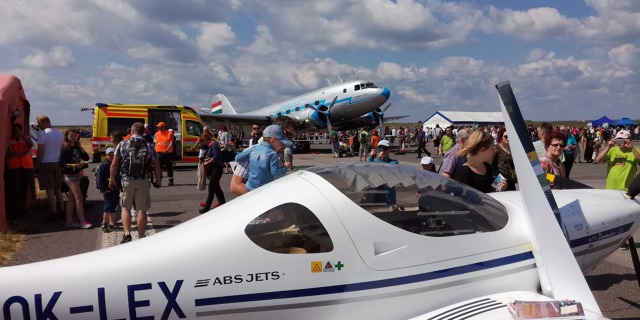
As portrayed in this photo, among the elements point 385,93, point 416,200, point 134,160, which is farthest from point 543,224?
point 385,93

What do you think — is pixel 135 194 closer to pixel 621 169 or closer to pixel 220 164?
pixel 220 164

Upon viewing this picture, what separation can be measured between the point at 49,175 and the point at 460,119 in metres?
45.4

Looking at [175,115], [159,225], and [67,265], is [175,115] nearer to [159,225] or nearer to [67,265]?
[159,225]

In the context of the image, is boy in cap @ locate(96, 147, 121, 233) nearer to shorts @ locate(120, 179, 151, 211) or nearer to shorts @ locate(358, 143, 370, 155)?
shorts @ locate(120, 179, 151, 211)

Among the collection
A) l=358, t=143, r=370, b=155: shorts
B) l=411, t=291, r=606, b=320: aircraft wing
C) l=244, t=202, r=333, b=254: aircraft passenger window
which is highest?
l=358, t=143, r=370, b=155: shorts

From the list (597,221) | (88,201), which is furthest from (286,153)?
(88,201)

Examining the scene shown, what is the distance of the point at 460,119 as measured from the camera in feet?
162

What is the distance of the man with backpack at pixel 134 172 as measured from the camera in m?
6.32

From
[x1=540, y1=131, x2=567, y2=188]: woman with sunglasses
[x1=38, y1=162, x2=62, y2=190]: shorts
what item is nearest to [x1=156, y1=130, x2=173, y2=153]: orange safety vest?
[x1=38, y1=162, x2=62, y2=190]: shorts

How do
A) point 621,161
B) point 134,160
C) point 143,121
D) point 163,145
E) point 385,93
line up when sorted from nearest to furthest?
point 134,160
point 621,161
point 163,145
point 143,121
point 385,93

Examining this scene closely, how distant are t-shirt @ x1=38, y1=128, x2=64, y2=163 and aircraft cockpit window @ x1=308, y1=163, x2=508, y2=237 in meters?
6.90

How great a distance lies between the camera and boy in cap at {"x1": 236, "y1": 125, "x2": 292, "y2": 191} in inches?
211

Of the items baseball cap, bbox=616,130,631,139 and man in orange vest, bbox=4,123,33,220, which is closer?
baseball cap, bbox=616,130,631,139

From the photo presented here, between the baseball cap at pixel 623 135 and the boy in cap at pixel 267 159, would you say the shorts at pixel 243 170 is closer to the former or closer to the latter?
the boy in cap at pixel 267 159
